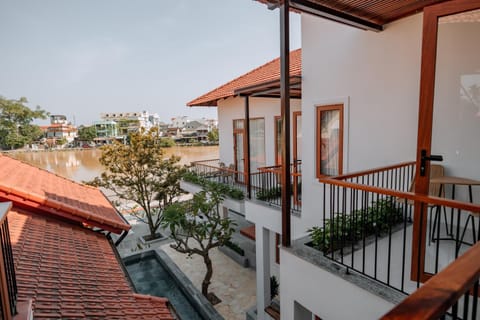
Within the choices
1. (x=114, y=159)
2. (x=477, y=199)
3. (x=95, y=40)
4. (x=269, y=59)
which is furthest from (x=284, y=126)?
(x=95, y=40)

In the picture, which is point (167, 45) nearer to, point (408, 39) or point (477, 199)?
point (408, 39)

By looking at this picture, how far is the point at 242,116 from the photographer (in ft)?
30.7

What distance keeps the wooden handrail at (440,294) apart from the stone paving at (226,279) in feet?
20.1

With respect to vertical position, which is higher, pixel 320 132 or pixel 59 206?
pixel 320 132

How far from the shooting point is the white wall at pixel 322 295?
8.27ft

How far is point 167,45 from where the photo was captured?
17516mm

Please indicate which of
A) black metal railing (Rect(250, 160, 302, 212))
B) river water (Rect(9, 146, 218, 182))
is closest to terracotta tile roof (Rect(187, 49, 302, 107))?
A: black metal railing (Rect(250, 160, 302, 212))

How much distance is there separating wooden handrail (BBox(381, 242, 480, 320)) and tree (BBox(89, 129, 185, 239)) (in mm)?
11050

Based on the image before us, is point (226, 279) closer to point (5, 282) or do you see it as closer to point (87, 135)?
point (5, 282)

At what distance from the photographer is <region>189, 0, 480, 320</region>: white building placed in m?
2.50

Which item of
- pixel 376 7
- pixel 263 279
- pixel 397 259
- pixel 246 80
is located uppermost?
pixel 246 80

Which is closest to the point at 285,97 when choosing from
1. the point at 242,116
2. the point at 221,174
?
the point at 242,116

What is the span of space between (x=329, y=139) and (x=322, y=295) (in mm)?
3106

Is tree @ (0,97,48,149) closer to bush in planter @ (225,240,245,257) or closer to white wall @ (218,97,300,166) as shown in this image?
white wall @ (218,97,300,166)
